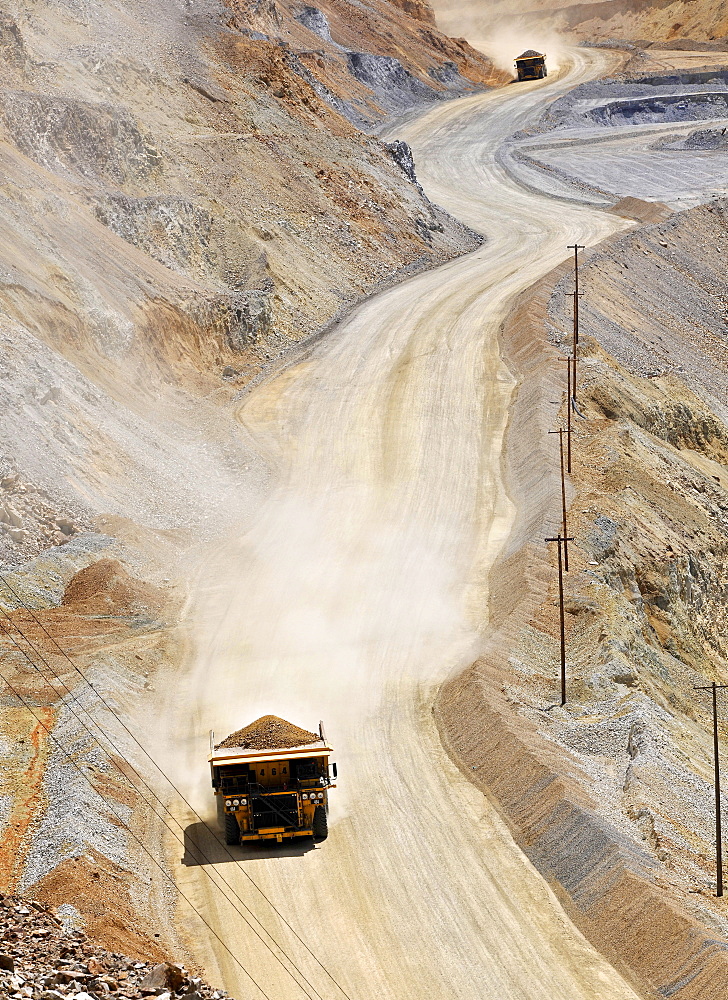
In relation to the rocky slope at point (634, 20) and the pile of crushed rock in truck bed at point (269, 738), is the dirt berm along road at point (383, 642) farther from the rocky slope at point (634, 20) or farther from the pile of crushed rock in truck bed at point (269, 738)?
the rocky slope at point (634, 20)

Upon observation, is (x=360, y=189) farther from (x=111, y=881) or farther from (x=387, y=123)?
(x=111, y=881)

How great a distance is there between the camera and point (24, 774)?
69.6 feet

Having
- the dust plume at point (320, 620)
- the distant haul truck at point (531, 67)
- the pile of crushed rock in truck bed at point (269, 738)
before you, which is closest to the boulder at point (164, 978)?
the pile of crushed rock in truck bed at point (269, 738)

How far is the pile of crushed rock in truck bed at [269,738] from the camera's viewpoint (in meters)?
20.2

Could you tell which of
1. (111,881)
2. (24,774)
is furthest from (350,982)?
(24,774)

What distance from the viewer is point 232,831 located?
65.5 ft

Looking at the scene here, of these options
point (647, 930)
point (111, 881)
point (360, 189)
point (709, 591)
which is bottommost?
point (709, 591)

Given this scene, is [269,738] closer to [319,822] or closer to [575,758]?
[319,822]

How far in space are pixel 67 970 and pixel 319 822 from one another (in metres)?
6.59

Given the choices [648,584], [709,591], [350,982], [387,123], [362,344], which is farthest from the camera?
[387,123]

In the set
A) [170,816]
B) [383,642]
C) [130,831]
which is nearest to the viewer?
[130,831]

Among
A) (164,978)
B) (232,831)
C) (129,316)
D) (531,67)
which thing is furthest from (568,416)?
(531,67)

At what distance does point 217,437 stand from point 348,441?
3.99 metres

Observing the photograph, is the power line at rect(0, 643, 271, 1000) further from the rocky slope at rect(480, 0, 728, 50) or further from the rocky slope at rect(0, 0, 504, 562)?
the rocky slope at rect(480, 0, 728, 50)
